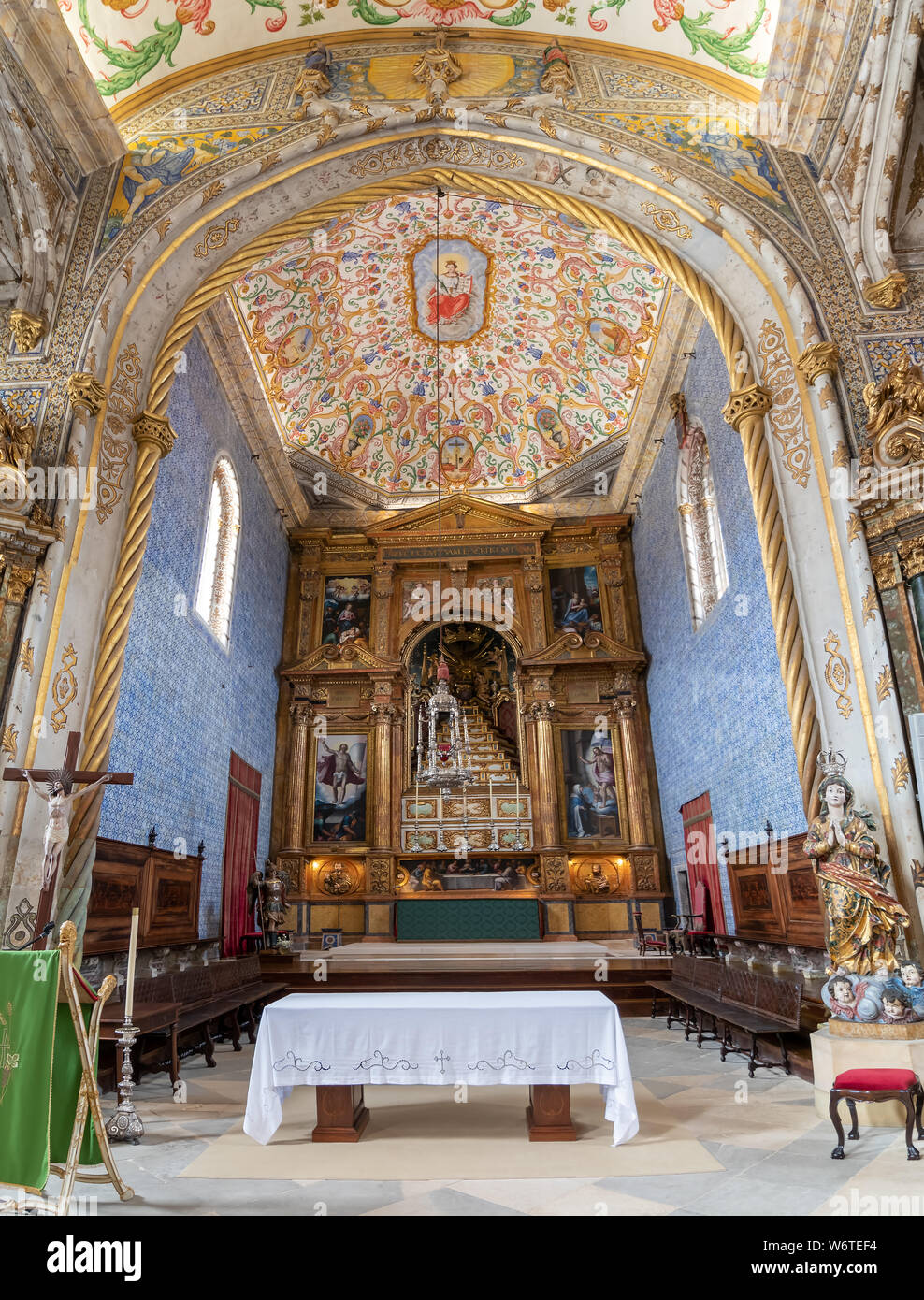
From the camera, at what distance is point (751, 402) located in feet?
23.4

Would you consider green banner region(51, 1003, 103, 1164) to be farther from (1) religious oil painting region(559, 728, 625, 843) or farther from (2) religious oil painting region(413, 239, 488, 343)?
(2) religious oil painting region(413, 239, 488, 343)

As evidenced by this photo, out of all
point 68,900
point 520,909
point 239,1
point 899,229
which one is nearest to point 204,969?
point 68,900

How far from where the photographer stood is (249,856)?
1367 cm

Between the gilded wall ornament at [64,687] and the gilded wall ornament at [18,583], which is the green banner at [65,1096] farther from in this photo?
the gilded wall ornament at [18,583]

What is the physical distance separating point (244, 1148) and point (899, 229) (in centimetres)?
894

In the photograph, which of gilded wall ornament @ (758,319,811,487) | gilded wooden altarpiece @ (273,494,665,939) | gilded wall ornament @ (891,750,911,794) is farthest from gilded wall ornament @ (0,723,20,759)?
gilded wooden altarpiece @ (273,494,665,939)

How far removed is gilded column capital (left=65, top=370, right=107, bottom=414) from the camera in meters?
6.80

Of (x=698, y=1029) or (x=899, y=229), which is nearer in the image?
(x=899, y=229)

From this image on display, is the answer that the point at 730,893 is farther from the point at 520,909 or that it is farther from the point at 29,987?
the point at 29,987

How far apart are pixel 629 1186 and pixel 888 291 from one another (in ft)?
23.7

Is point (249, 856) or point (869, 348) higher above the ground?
point (869, 348)

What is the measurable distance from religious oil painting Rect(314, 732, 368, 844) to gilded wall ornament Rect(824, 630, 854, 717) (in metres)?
11.3

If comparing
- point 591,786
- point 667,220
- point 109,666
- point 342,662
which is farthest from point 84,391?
point 591,786

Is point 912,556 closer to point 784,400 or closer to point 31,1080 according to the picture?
point 784,400
